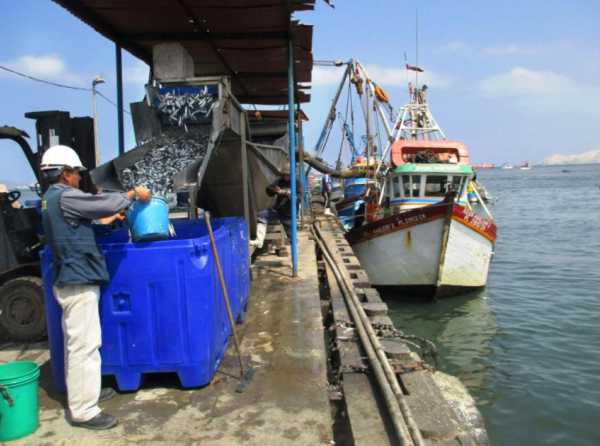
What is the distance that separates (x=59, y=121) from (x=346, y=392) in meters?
5.28

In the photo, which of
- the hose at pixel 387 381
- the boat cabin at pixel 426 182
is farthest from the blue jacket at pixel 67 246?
the boat cabin at pixel 426 182

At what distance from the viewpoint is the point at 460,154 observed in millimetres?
13469

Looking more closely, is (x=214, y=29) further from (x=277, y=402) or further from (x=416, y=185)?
(x=416, y=185)

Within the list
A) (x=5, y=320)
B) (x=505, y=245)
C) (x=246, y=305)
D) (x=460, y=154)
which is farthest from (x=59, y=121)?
(x=505, y=245)

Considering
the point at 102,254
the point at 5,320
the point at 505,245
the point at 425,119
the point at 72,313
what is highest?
the point at 425,119

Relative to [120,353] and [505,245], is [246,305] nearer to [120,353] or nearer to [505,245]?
[120,353]

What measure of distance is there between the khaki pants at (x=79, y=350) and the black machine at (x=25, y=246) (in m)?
2.24

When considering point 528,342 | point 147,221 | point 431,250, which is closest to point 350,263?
point 431,250

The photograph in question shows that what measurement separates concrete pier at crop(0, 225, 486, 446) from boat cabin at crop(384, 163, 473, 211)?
8133 mm

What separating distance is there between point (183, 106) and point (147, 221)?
296 cm

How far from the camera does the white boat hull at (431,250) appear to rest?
11.7 metres

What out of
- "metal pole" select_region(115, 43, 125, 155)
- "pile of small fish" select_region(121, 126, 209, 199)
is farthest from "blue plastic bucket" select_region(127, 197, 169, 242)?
"metal pole" select_region(115, 43, 125, 155)

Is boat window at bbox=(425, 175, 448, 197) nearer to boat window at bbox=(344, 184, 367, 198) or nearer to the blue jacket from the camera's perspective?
the blue jacket

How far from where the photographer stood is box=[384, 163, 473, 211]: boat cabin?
1276 centimetres
